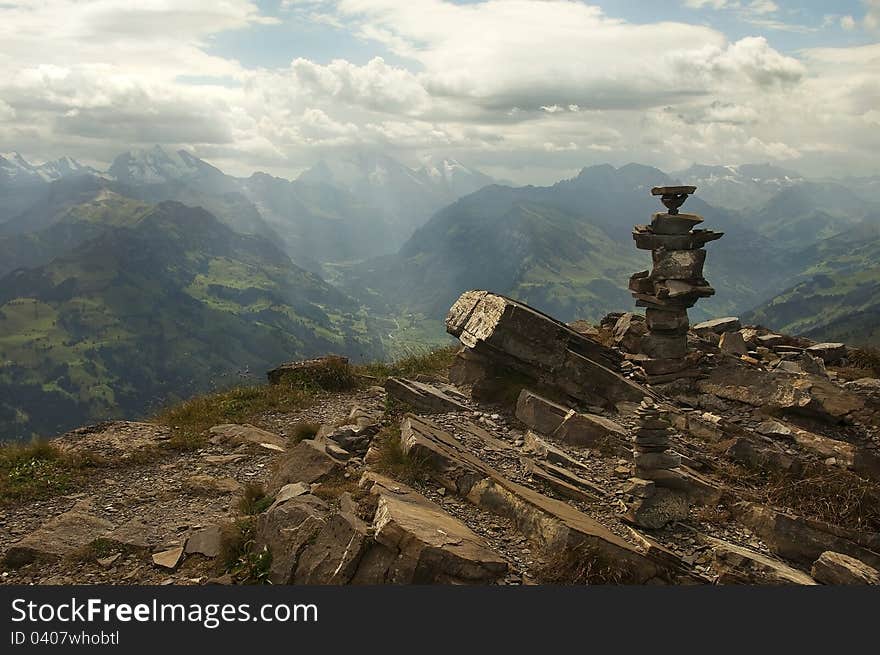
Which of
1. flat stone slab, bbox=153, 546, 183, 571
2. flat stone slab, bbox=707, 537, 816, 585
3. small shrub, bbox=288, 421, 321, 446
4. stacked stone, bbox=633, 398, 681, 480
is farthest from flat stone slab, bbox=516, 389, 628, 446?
flat stone slab, bbox=153, 546, 183, 571

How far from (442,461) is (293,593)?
18.1ft

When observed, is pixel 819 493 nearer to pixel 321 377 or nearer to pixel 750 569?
pixel 750 569

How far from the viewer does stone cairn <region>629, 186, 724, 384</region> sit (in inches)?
988

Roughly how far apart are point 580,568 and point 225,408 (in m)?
16.5

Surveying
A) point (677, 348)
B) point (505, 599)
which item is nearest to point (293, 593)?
point (505, 599)

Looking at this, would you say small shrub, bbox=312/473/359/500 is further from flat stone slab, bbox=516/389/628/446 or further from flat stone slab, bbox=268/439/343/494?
flat stone slab, bbox=516/389/628/446

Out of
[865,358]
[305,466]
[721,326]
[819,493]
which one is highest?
[721,326]

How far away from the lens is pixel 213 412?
22.8 m

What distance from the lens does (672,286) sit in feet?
83.9

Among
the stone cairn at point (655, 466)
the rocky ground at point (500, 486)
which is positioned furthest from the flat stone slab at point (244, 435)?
the stone cairn at point (655, 466)

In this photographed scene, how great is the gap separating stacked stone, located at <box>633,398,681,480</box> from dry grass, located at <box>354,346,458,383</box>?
1132 cm

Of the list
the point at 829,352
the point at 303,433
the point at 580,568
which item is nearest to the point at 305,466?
the point at 303,433

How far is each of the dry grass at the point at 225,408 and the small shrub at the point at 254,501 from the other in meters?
6.10

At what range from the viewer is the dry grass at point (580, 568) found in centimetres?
1150
